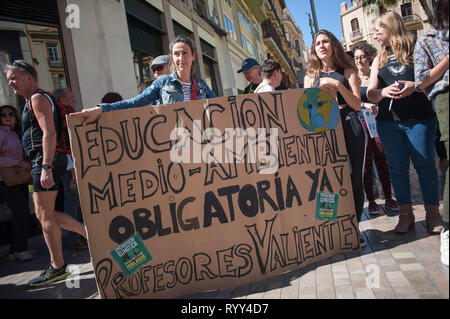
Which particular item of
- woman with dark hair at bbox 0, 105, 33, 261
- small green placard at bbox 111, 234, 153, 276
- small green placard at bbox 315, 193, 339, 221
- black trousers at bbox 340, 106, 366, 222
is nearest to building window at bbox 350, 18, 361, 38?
black trousers at bbox 340, 106, 366, 222

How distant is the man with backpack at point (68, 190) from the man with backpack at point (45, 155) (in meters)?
0.21

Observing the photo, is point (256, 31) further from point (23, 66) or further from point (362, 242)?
point (362, 242)

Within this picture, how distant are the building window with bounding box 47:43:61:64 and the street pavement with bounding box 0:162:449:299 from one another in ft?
12.6

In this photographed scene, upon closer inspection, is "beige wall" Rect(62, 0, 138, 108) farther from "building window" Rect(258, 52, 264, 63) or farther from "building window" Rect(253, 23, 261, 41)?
"building window" Rect(253, 23, 261, 41)

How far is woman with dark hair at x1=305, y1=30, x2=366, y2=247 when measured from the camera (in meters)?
2.75

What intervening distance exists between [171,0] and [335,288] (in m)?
10.1

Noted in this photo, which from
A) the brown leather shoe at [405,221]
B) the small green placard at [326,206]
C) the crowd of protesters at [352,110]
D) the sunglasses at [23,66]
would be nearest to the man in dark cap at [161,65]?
the crowd of protesters at [352,110]

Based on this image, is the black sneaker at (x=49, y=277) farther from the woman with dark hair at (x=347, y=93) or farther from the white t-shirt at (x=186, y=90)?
the woman with dark hair at (x=347, y=93)

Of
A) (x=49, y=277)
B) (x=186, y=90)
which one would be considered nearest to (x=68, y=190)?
(x=49, y=277)

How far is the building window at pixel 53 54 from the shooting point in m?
5.77

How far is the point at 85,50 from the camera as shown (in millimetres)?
6266

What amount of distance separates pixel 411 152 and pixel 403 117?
30 centimetres
